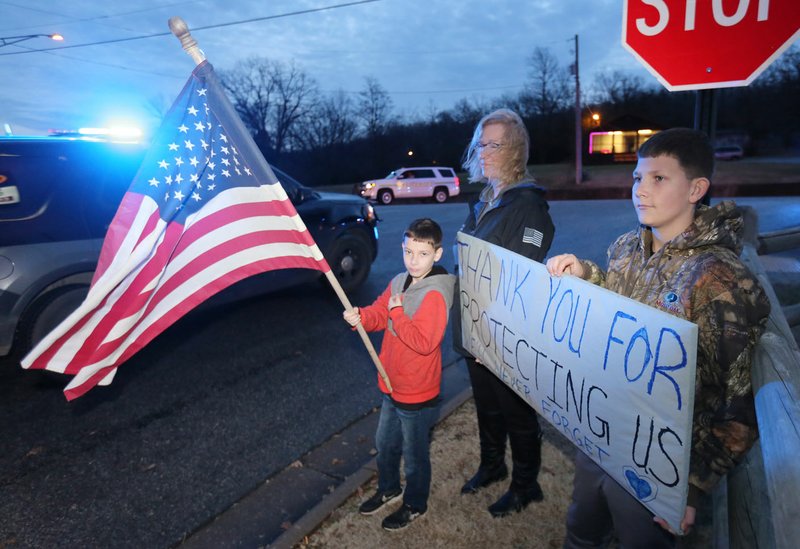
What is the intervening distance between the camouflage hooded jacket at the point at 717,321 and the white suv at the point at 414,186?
25.7m

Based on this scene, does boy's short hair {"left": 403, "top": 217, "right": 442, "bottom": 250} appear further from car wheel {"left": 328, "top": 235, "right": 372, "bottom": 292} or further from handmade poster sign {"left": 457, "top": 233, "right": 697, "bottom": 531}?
car wheel {"left": 328, "top": 235, "right": 372, "bottom": 292}

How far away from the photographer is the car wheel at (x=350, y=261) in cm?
727

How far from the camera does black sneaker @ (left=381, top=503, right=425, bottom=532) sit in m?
2.58

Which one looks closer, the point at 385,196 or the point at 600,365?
the point at 600,365

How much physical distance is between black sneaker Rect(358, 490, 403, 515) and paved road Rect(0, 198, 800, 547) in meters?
0.86

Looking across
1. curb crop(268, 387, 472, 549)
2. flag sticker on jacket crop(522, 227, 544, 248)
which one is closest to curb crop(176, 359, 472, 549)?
curb crop(268, 387, 472, 549)

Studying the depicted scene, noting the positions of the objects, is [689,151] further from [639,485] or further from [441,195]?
[441,195]

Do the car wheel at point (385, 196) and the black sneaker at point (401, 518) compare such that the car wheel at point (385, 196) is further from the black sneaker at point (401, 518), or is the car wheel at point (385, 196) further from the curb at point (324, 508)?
the black sneaker at point (401, 518)

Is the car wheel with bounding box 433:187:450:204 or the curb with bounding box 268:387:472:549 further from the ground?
the curb with bounding box 268:387:472:549

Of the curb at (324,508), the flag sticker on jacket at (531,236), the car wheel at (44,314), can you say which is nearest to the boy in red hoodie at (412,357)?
the curb at (324,508)

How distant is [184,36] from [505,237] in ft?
5.26

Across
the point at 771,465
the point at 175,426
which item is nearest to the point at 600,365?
the point at 771,465

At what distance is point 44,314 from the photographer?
4.52 metres

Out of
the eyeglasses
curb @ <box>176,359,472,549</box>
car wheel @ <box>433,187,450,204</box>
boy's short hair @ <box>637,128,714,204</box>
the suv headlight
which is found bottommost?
car wheel @ <box>433,187,450,204</box>
